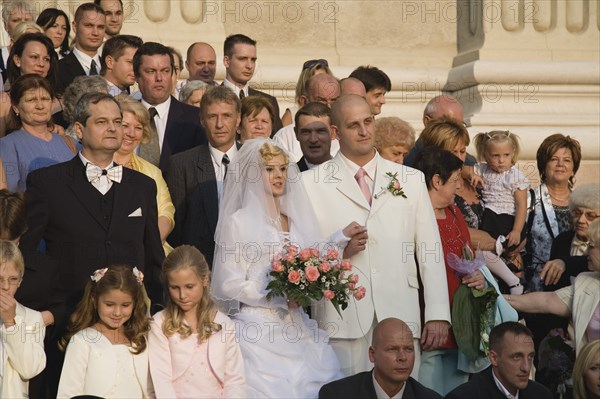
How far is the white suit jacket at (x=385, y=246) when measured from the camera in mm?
9328

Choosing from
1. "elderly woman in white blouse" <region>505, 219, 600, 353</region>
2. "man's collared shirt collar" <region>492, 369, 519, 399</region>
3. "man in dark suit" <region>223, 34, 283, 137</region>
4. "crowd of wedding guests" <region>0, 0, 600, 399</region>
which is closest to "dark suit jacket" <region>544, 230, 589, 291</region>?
"crowd of wedding guests" <region>0, 0, 600, 399</region>

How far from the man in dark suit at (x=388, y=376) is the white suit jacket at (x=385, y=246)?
0.45 metres

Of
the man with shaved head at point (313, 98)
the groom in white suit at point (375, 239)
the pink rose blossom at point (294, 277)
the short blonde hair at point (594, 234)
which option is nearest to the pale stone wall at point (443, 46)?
the man with shaved head at point (313, 98)

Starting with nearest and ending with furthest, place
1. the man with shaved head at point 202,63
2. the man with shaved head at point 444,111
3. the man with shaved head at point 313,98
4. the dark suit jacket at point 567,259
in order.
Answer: the dark suit jacket at point 567,259 < the man with shaved head at point 313,98 < the man with shaved head at point 444,111 < the man with shaved head at point 202,63

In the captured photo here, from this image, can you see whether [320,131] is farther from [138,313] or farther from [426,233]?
[138,313]

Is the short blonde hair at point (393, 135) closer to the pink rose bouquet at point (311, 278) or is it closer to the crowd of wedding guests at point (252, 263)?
the crowd of wedding guests at point (252, 263)

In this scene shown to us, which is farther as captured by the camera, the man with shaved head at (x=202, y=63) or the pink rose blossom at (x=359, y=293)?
the man with shaved head at (x=202, y=63)

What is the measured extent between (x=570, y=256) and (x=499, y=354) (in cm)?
160

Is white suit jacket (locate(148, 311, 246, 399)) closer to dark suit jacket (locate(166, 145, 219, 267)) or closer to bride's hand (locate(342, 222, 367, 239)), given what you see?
bride's hand (locate(342, 222, 367, 239))

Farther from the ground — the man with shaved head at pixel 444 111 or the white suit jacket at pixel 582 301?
the man with shaved head at pixel 444 111

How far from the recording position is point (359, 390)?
876 centimetres

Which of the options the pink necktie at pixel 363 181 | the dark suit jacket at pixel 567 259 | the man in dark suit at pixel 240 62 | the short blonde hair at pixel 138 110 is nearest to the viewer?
the pink necktie at pixel 363 181

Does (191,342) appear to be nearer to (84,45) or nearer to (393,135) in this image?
(393,135)

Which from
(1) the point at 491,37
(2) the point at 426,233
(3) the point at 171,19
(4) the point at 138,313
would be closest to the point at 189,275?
(4) the point at 138,313
